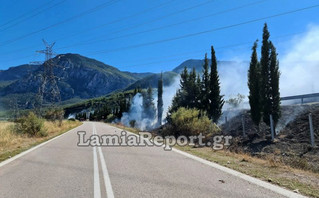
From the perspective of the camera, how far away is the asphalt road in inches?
180

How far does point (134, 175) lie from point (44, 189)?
2.07m

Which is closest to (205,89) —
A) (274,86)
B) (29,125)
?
(274,86)

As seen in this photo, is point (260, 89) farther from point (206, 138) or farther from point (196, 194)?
point (196, 194)

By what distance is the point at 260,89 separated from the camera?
18828 millimetres

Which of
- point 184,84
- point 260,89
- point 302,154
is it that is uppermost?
point 184,84

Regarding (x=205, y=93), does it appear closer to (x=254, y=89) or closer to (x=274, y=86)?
(x=254, y=89)

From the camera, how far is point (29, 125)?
17.6m

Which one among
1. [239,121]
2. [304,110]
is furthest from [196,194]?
[239,121]

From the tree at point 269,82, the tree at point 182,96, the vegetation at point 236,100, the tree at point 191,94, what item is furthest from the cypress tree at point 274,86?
the vegetation at point 236,100

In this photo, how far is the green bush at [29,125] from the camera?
17438 mm

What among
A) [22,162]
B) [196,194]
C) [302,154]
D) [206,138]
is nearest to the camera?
[196,194]

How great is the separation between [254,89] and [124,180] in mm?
17708

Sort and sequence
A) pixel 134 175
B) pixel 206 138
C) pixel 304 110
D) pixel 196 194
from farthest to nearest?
1. pixel 304 110
2. pixel 206 138
3. pixel 134 175
4. pixel 196 194

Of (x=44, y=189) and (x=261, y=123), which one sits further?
(x=261, y=123)
